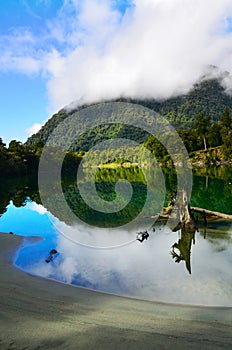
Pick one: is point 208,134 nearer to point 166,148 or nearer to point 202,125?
point 202,125

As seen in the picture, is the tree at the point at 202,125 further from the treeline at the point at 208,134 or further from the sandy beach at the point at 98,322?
the sandy beach at the point at 98,322

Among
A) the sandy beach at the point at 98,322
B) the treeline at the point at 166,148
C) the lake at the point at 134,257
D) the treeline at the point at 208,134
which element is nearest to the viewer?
the sandy beach at the point at 98,322

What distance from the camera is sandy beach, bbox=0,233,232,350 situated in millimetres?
6945

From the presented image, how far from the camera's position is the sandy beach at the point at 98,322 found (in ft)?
22.8

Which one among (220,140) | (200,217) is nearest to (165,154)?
(220,140)

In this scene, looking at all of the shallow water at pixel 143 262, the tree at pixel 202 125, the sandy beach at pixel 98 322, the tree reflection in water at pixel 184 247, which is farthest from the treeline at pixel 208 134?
the sandy beach at pixel 98 322

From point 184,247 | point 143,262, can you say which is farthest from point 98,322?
point 184,247

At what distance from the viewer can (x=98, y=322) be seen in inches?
324

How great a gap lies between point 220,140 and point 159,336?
419 feet

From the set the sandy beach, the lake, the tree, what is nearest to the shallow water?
the lake

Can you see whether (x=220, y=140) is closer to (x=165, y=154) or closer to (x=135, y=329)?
(x=165, y=154)

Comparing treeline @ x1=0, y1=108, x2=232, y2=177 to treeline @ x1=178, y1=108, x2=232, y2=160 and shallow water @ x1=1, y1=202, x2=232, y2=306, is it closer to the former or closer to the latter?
treeline @ x1=178, y1=108, x2=232, y2=160

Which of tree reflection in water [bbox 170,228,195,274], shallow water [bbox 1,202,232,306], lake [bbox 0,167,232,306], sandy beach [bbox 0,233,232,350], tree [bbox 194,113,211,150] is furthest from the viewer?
tree [bbox 194,113,211,150]

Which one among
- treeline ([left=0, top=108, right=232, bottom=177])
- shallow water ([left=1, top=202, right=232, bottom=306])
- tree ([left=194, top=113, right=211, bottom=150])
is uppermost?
tree ([left=194, top=113, right=211, bottom=150])
